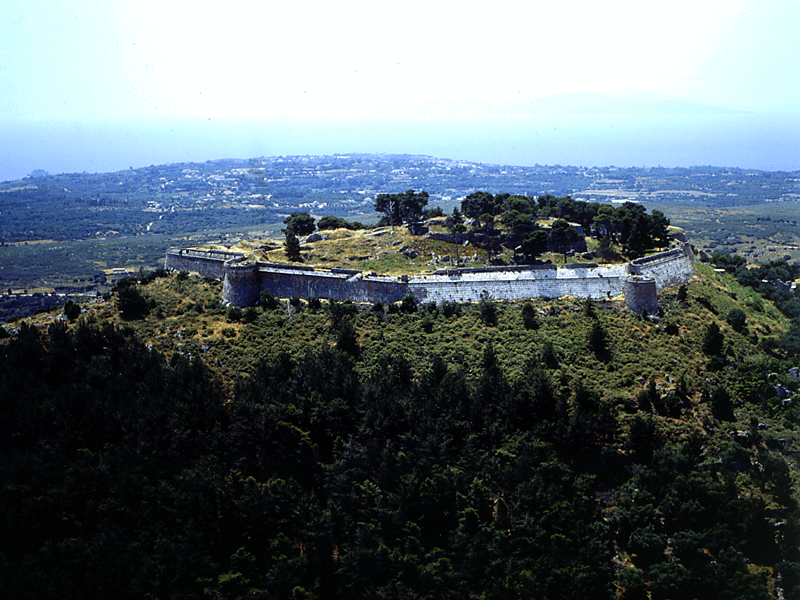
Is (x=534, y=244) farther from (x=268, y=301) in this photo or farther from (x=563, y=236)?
(x=268, y=301)

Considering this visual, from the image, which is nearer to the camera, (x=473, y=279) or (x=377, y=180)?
(x=473, y=279)

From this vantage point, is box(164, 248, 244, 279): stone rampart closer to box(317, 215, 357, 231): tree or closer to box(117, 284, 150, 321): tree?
box(117, 284, 150, 321): tree

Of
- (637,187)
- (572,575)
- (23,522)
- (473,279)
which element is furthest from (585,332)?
(637,187)

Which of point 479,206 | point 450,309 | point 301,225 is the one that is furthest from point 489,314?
point 301,225

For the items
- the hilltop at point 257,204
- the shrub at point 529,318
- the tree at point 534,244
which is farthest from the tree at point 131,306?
the hilltop at point 257,204

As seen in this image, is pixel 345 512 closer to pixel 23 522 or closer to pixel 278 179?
pixel 23 522

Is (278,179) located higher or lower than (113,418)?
higher

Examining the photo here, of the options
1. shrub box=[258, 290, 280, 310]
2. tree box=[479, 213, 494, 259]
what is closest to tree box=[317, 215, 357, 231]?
tree box=[479, 213, 494, 259]
